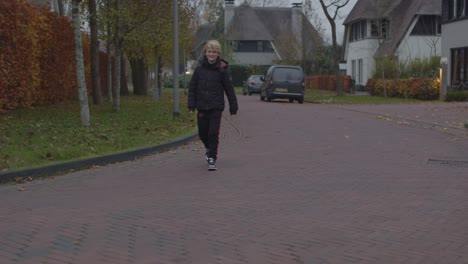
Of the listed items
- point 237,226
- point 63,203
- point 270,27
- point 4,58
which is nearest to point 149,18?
point 4,58

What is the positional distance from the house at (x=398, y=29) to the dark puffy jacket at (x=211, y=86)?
30.3 metres

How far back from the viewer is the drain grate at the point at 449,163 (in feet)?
29.5

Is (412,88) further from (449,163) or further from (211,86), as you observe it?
(211,86)

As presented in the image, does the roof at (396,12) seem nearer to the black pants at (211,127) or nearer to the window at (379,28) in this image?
the window at (379,28)

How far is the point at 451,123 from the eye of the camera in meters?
15.6

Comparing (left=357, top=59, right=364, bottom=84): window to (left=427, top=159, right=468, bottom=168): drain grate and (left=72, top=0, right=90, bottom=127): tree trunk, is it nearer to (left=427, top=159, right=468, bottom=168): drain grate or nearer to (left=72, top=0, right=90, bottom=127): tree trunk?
(left=72, top=0, right=90, bottom=127): tree trunk

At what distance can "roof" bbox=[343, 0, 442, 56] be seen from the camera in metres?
39.4

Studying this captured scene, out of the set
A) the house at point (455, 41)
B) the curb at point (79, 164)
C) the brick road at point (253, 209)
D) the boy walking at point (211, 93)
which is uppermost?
the house at point (455, 41)

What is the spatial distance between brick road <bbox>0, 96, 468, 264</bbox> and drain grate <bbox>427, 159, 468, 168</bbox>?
15mm

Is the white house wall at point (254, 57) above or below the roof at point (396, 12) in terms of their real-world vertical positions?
below

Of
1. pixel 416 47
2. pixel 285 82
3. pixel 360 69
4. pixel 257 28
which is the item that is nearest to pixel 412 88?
pixel 285 82

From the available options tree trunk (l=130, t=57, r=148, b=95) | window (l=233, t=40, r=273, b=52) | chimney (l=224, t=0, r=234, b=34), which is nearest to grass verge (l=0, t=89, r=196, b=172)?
tree trunk (l=130, t=57, r=148, b=95)

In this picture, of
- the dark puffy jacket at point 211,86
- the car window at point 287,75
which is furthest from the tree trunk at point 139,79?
the dark puffy jacket at point 211,86

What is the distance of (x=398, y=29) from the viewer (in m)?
40.9
